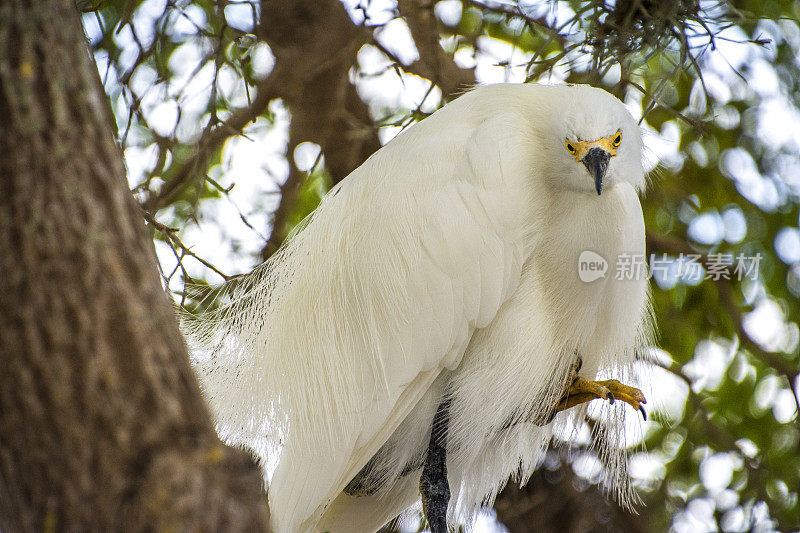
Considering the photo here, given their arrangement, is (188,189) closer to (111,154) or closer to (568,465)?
(568,465)

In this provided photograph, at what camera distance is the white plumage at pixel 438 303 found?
168 cm

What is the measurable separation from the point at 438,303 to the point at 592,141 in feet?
1.53

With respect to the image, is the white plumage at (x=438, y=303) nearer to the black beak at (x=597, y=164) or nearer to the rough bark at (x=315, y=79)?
the black beak at (x=597, y=164)

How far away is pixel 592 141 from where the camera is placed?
5.18 feet

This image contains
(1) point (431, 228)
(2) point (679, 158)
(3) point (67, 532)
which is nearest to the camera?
(3) point (67, 532)

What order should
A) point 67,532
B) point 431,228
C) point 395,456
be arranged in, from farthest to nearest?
point 395,456 → point 431,228 → point 67,532

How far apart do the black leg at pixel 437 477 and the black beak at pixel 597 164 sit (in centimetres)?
63

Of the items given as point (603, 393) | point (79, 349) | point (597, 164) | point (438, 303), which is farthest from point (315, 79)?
point (79, 349)

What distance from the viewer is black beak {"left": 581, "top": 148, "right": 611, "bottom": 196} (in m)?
1.53

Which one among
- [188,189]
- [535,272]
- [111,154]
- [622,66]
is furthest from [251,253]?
[111,154]

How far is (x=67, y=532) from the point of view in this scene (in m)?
0.73

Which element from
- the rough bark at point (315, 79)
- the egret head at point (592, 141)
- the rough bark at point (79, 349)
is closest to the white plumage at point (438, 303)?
the egret head at point (592, 141)

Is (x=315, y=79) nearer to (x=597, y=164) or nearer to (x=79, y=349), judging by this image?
(x=597, y=164)

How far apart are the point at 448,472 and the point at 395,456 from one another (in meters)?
0.18
